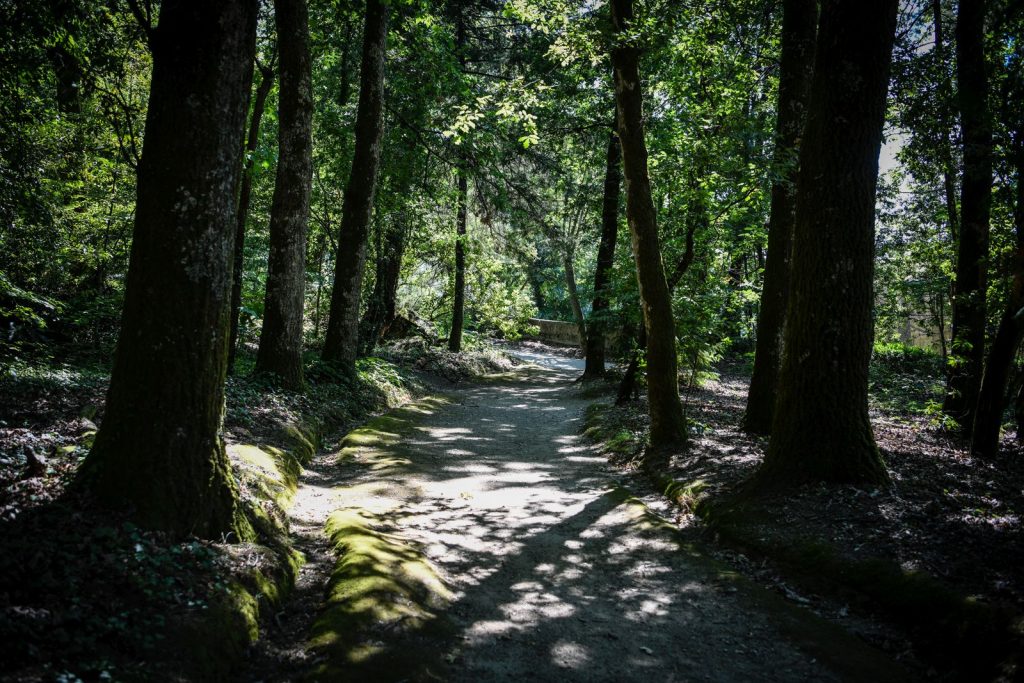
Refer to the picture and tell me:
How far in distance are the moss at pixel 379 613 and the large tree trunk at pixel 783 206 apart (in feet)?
19.4

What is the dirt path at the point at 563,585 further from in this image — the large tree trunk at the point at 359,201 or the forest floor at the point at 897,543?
the large tree trunk at the point at 359,201

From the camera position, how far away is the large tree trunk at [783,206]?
8469 millimetres

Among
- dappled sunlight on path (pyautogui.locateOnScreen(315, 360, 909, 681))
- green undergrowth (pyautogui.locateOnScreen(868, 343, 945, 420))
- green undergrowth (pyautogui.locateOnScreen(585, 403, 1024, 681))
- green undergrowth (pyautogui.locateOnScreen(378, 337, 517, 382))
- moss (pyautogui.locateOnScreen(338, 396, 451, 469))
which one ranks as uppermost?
green undergrowth (pyautogui.locateOnScreen(868, 343, 945, 420))

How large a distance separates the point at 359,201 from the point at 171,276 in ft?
27.5

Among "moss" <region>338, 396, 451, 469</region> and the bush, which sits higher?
the bush

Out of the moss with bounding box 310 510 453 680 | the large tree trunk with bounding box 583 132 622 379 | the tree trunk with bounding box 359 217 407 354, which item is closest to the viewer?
the moss with bounding box 310 510 453 680

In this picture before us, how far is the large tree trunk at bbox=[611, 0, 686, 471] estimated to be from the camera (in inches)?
337

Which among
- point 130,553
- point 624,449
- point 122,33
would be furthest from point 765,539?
point 122,33

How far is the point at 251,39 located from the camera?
159 inches

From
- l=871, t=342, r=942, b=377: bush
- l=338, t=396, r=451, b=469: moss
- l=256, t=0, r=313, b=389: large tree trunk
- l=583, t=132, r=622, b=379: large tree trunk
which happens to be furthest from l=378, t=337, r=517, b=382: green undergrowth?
l=871, t=342, r=942, b=377: bush

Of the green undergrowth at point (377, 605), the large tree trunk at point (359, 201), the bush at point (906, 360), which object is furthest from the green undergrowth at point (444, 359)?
the bush at point (906, 360)

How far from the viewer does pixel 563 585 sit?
4.80 meters

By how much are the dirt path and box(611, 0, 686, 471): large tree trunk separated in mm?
1206

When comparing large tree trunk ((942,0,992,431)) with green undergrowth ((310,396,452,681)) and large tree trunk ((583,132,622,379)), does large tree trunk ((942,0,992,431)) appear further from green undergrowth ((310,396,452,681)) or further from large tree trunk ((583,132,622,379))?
green undergrowth ((310,396,452,681))
